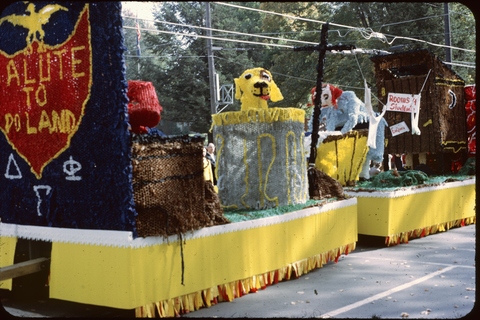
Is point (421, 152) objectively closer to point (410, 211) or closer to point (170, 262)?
point (410, 211)

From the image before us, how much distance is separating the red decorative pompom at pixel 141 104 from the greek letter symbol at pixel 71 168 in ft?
2.26

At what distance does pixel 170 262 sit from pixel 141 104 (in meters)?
1.53

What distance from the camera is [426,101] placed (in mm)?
12430

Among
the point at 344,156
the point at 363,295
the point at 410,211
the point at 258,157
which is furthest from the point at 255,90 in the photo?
the point at 410,211

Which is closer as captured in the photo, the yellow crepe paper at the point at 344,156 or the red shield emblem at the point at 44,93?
the red shield emblem at the point at 44,93

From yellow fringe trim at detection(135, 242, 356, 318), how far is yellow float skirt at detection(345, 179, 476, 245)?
5.58 feet

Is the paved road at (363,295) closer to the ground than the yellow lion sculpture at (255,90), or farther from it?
closer to the ground

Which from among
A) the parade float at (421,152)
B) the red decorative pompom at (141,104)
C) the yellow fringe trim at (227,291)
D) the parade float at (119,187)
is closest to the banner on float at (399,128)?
the parade float at (421,152)

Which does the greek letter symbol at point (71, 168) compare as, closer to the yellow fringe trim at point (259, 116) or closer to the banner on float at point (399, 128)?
the yellow fringe trim at point (259, 116)

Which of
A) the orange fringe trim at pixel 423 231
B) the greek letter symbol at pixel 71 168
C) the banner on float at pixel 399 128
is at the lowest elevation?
the orange fringe trim at pixel 423 231

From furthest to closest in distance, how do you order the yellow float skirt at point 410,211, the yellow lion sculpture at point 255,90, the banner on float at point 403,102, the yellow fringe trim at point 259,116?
1. the banner on float at point 403,102
2. the yellow float skirt at point 410,211
3. the yellow lion sculpture at point 255,90
4. the yellow fringe trim at point 259,116

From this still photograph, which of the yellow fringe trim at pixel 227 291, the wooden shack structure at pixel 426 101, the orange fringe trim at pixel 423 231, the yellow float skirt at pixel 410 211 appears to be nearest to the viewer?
the yellow fringe trim at pixel 227 291

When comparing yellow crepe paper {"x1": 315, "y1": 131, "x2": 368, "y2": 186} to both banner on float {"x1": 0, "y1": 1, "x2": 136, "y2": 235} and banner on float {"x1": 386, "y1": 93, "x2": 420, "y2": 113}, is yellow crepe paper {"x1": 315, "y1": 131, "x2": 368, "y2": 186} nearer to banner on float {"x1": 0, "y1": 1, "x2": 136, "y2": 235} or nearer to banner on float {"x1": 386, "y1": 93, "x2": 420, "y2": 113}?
banner on float {"x1": 386, "y1": 93, "x2": 420, "y2": 113}

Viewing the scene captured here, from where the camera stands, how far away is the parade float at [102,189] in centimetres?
530
